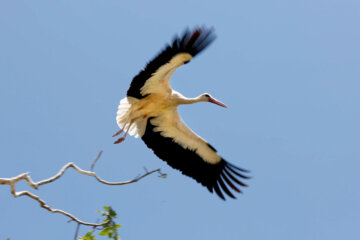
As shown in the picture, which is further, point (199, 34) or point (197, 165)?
point (197, 165)

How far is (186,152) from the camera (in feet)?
29.8

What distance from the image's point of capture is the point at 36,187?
16.3ft

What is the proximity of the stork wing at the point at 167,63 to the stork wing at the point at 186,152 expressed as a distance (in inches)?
28.7

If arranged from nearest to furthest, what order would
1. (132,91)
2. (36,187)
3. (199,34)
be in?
(36,187)
(199,34)
(132,91)

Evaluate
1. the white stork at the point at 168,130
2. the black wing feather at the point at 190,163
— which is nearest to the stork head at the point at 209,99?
the white stork at the point at 168,130

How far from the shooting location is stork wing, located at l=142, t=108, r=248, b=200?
8.73m

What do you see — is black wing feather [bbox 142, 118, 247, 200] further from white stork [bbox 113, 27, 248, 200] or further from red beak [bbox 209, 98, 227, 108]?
red beak [bbox 209, 98, 227, 108]

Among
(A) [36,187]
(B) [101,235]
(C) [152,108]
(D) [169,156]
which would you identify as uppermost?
(C) [152,108]

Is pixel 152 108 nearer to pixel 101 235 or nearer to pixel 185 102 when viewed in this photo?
pixel 185 102

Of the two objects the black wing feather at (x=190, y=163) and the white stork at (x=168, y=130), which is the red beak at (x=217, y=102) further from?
the black wing feather at (x=190, y=163)

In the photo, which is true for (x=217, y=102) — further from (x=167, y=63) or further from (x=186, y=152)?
(x=167, y=63)

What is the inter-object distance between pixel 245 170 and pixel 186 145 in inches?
46.9

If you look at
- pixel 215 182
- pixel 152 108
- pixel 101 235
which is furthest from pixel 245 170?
pixel 101 235

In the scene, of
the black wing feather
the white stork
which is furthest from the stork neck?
the black wing feather
